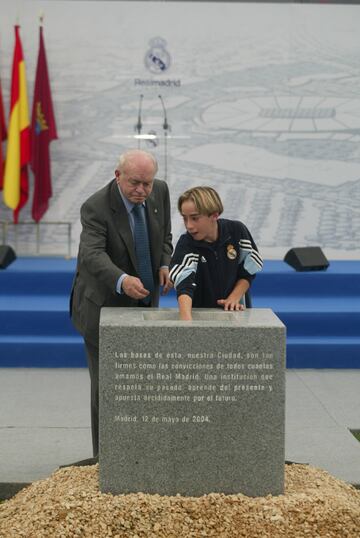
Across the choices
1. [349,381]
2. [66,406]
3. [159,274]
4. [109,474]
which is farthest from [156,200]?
[349,381]

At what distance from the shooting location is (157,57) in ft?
31.0

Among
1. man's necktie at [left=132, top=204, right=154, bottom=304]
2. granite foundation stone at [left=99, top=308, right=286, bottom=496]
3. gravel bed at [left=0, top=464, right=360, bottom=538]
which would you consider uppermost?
man's necktie at [left=132, top=204, right=154, bottom=304]

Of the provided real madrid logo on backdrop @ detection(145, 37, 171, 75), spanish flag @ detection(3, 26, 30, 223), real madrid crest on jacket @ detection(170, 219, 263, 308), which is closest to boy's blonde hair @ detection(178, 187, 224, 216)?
real madrid crest on jacket @ detection(170, 219, 263, 308)

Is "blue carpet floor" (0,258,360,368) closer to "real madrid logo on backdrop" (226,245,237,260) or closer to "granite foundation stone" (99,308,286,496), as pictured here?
"real madrid logo on backdrop" (226,245,237,260)

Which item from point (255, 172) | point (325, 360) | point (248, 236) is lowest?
point (325, 360)

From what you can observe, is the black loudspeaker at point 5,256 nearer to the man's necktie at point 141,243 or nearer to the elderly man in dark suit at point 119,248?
the elderly man in dark suit at point 119,248

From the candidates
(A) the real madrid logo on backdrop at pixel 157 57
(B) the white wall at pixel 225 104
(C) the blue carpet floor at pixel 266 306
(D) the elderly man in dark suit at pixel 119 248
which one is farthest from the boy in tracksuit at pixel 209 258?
(A) the real madrid logo on backdrop at pixel 157 57

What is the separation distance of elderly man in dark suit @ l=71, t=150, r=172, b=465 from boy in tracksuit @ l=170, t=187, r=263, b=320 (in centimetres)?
25

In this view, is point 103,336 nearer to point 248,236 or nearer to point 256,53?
point 248,236

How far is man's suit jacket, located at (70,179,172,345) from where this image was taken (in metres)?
4.26

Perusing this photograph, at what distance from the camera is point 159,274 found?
446cm

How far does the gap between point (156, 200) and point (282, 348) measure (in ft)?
3.65

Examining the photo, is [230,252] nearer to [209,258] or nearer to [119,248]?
[209,258]

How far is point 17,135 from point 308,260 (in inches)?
118
